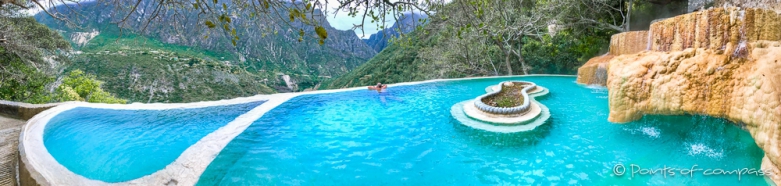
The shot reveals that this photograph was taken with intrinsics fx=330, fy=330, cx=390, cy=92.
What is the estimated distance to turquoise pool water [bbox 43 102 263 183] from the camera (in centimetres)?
543

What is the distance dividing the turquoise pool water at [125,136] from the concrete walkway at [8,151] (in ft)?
1.49

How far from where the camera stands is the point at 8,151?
5.63m

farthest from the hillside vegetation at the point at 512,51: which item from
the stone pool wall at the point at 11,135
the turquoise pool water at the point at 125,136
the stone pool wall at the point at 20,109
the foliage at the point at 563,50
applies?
the stone pool wall at the point at 11,135

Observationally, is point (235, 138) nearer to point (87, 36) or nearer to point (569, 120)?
point (569, 120)

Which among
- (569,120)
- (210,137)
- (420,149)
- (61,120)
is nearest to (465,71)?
(569,120)

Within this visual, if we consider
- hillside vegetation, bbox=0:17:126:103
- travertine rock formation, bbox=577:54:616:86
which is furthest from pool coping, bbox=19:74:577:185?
travertine rock formation, bbox=577:54:616:86

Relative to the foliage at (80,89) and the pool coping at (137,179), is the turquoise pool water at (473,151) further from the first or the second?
the foliage at (80,89)

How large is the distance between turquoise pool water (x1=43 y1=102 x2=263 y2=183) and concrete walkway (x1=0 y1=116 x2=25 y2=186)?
0.46m

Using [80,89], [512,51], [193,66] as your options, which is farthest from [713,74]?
[193,66]

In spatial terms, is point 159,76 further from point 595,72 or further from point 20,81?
point 595,72

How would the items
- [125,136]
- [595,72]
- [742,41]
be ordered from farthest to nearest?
[595,72] < [125,136] < [742,41]

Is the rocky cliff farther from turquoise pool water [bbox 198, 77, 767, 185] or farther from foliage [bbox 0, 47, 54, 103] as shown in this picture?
foliage [bbox 0, 47, 54, 103]

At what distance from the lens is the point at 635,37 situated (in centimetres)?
1012

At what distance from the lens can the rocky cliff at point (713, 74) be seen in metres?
3.54
